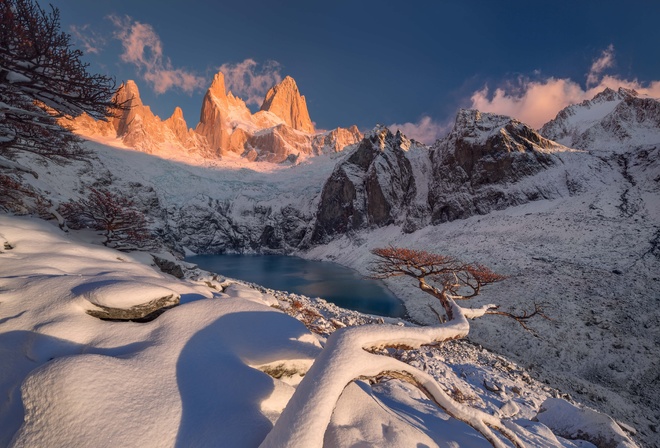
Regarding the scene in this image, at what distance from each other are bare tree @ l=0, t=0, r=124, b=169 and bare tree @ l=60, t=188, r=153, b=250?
4128mm

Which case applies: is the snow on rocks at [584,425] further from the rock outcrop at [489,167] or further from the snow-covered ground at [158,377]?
the rock outcrop at [489,167]

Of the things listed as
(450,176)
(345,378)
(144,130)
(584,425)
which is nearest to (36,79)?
(345,378)

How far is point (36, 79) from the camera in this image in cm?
575

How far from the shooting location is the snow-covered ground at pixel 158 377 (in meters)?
2.15

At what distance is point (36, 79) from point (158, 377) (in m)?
7.45

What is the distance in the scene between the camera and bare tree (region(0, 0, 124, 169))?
534 centimetres

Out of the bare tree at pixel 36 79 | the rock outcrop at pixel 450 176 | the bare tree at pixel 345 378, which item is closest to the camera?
the bare tree at pixel 345 378

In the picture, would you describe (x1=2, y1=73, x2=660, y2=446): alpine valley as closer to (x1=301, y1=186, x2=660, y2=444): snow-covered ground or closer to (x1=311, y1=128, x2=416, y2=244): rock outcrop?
(x1=301, y1=186, x2=660, y2=444): snow-covered ground

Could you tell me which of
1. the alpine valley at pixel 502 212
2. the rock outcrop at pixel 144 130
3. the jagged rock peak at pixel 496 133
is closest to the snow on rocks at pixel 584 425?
the alpine valley at pixel 502 212

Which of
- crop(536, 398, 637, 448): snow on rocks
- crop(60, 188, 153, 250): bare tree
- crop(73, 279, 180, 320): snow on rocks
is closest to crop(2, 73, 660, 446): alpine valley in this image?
crop(60, 188, 153, 250): bare tree

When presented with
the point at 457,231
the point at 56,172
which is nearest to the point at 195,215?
the point at 56,172

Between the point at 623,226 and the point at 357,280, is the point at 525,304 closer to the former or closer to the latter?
the point at 623,226

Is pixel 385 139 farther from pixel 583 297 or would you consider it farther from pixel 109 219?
pixel 109 219

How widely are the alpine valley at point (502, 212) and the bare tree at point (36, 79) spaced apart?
125 cm
